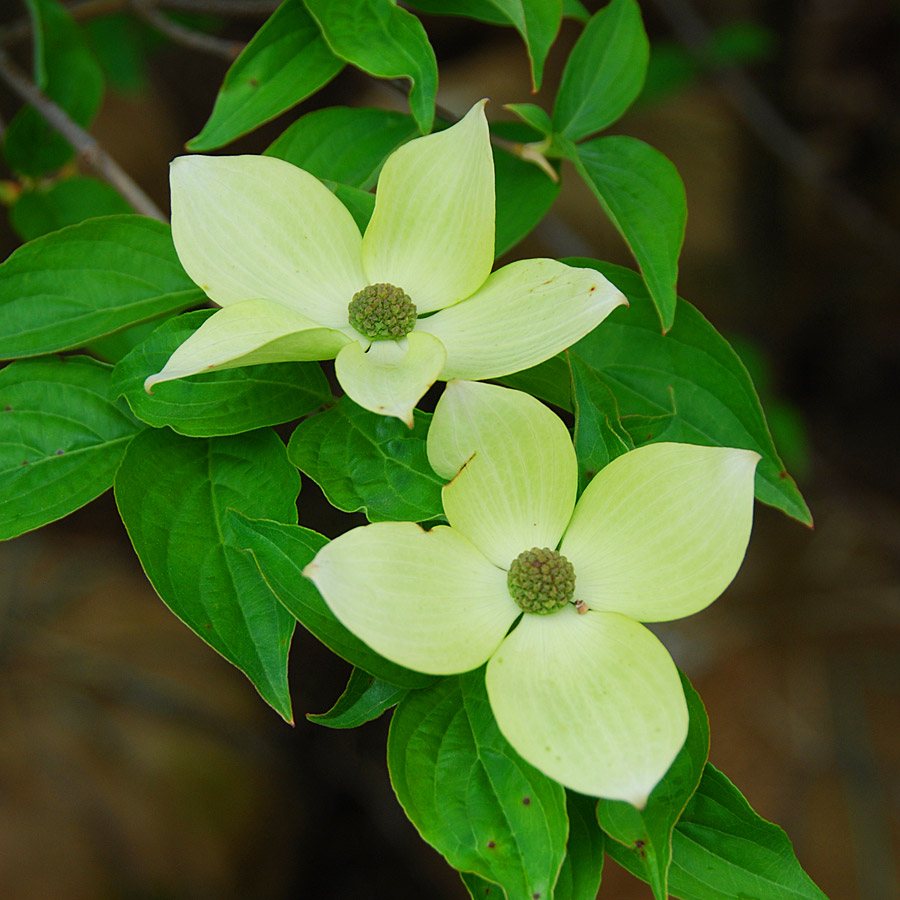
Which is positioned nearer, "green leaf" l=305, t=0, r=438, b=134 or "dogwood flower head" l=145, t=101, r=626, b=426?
"dogwood flower head" l=145, t=101, r=626, b=426

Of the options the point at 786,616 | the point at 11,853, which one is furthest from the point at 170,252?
the point at 786,616

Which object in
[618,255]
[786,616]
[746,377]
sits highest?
[746,377]

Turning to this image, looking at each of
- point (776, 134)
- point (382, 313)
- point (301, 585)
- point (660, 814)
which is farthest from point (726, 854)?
point (776, 134)

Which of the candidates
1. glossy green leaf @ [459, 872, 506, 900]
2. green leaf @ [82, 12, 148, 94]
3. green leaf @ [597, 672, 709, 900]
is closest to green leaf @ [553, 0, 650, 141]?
green leaf @ [597, 672, 709, 900]

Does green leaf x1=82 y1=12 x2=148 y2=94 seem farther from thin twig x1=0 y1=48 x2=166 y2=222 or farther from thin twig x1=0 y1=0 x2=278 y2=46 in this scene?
thin twig x1=0 y1=48 x2=166 y2=222

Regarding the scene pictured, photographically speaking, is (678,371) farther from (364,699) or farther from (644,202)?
(364,699)

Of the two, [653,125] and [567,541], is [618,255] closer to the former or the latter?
[653,125]
